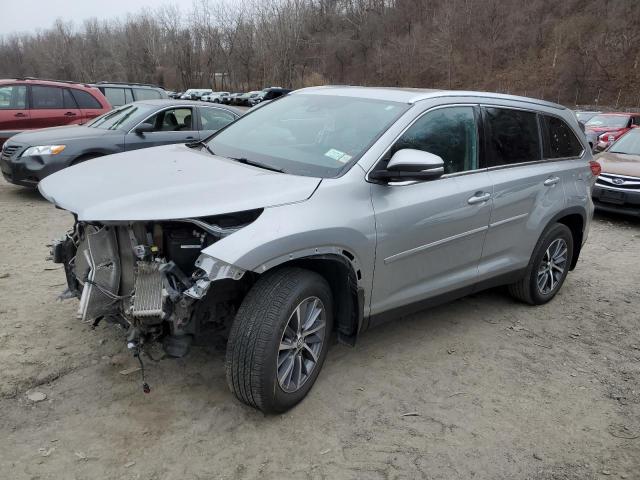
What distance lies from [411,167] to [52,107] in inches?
350

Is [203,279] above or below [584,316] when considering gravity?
above

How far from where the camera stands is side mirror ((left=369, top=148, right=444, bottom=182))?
3029mm

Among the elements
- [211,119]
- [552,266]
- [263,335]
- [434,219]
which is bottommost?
[552,266]

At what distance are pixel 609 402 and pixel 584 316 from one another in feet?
4.79

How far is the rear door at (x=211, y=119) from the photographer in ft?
27.9

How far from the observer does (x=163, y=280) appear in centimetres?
270

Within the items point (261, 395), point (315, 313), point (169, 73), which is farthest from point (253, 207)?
point (169, 73)

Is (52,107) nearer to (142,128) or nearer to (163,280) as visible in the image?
(142,128)

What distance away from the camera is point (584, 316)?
15.6ft

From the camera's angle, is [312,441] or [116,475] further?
[312,441]

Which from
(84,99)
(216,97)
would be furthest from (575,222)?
(216,97)

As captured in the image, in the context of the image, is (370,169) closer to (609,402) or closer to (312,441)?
(312,441)

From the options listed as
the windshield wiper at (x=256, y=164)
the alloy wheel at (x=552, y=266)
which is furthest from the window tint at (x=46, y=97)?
the alloy wheel at (x=552, y=266)

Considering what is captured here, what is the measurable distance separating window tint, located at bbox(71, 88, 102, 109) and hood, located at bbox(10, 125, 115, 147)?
2126 millimetres
